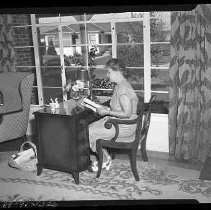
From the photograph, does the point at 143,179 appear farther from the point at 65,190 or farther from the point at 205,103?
the point at 205,103

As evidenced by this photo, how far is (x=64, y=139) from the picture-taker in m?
3.76

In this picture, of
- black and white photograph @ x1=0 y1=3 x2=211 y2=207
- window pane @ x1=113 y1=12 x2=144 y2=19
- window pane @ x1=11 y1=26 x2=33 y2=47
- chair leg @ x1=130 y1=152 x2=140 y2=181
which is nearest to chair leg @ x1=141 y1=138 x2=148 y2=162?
black and white photograph @ x1=0 y1=3 x2=211 y2=207

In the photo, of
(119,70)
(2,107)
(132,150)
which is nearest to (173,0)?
(119,70)

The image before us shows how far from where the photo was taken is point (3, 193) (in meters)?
3.68

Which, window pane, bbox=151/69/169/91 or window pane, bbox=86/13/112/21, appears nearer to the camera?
window pane, bbox=86/13/112/21

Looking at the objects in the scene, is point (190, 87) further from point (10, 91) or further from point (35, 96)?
point (35, 96)

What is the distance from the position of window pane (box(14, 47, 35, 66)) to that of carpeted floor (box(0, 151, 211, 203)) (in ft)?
6.79

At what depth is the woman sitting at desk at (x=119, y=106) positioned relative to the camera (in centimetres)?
371

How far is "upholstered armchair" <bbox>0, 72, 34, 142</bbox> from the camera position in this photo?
4.73 m

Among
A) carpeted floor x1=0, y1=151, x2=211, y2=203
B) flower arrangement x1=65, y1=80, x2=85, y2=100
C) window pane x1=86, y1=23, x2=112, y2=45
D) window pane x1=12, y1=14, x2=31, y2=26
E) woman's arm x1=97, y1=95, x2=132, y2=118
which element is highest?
window pane x1=12, y1=14, x2=31, y2=26

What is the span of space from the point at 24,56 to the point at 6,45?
15.8 inches

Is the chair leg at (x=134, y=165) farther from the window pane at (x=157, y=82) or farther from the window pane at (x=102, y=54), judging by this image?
the window pane at (x=157, y=82)

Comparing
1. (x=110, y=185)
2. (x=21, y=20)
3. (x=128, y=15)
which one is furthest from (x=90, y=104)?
(x=21, y=20)

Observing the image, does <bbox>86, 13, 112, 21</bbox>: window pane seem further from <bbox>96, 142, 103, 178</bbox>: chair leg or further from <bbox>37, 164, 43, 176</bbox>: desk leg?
<bbox>37, 164, 43, 176</bbox>: desk leg
